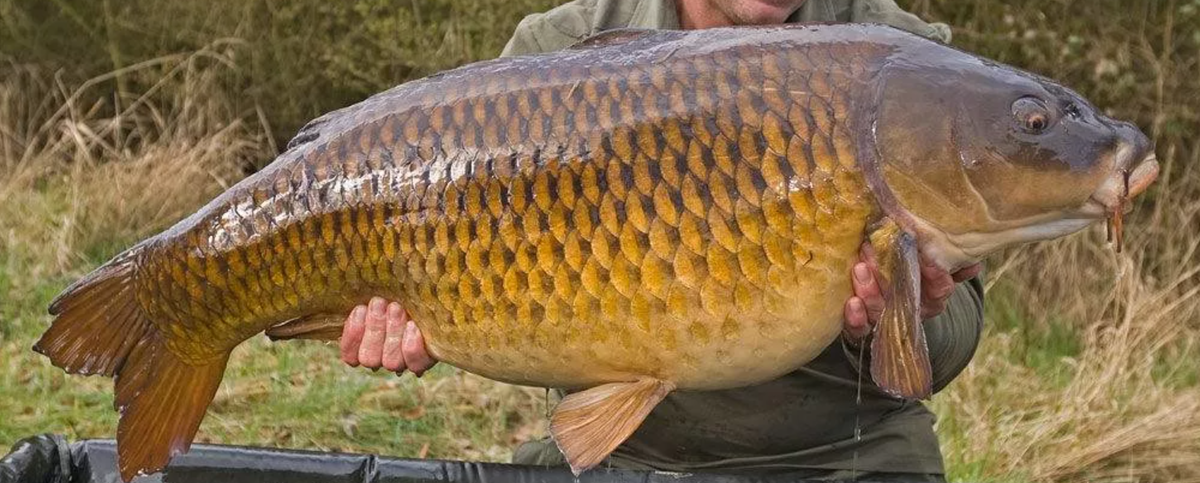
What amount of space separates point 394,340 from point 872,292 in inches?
20.2

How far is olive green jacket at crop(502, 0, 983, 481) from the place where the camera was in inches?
76.5

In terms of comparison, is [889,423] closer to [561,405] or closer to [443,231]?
[561,405]

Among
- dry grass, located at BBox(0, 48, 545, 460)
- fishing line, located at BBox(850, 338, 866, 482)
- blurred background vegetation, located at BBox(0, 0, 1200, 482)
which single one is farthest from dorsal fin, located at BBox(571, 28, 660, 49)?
dry grass, located at BBox(0, 48, 545, 460)

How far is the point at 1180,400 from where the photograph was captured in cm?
304

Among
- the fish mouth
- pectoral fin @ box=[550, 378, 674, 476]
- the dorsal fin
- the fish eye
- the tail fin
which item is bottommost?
pectoral fin @ box=[550, 378, 674, 476]

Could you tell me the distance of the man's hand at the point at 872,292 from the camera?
1.41 metres

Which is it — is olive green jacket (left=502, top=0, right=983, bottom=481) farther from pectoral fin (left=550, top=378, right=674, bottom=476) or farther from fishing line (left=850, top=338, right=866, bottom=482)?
pectoral fin (left=550, top=378, right=674, bottom=476)

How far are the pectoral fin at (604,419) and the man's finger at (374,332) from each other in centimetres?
22

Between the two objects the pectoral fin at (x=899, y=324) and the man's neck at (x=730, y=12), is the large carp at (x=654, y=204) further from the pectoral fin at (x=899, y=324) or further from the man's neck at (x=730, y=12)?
the man's neck at (x=730, y=12)

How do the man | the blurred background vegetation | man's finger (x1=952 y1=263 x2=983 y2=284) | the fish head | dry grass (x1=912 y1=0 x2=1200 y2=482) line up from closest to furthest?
the fish head, man's finger (x1=952 y1=263 x2=983 y2=284), the man, dry grass (x1=912 y1=0 x2=1200 y2=482), the blurred background vegetation

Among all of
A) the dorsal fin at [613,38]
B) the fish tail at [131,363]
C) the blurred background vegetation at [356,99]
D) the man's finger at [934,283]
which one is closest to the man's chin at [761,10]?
the dorsal fin at [613,38]

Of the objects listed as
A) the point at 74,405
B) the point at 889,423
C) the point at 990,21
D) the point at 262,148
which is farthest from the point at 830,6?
the point at 262,148

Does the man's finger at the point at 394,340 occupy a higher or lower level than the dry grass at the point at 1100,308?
higher

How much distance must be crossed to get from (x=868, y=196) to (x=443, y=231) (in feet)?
1.38
